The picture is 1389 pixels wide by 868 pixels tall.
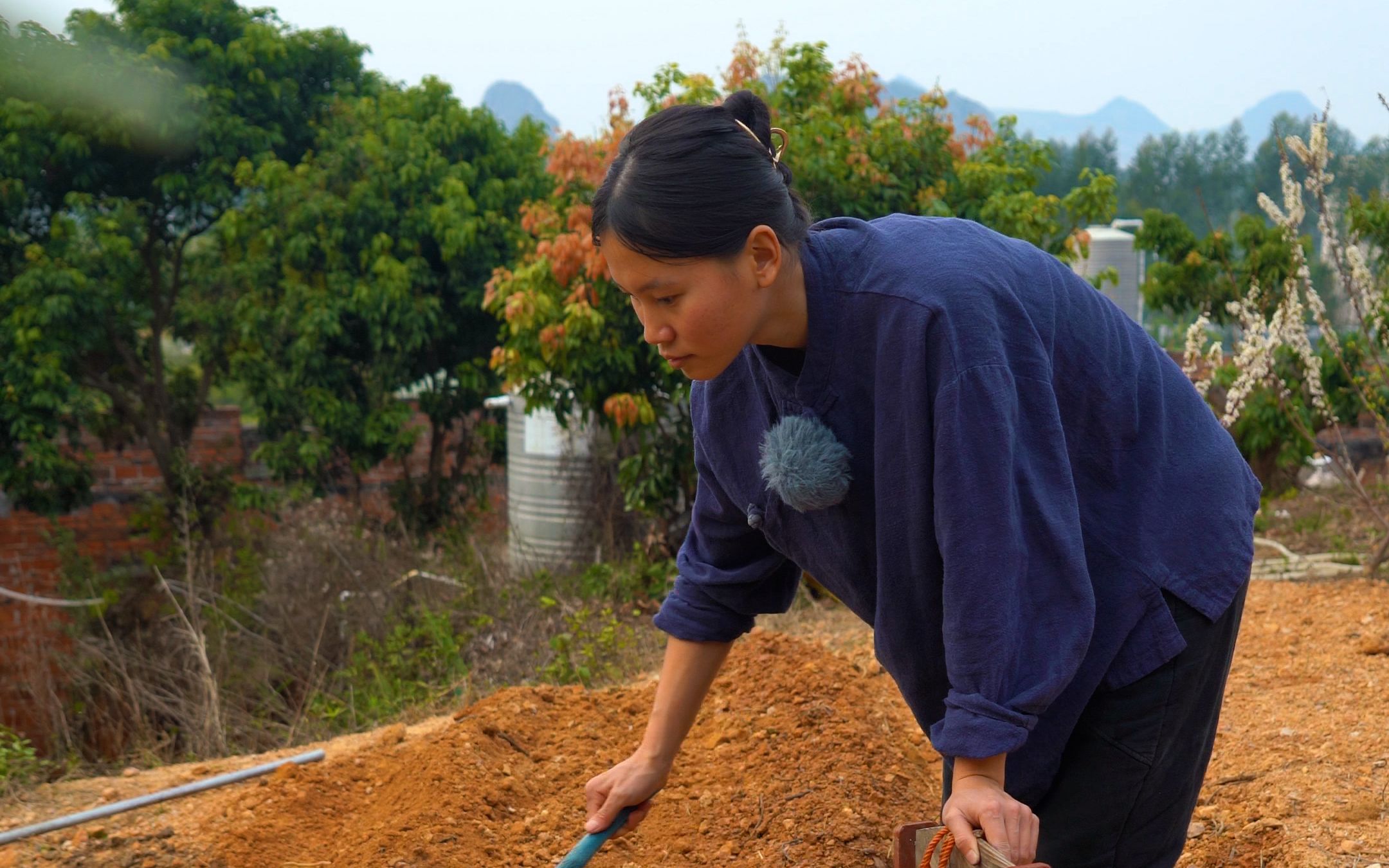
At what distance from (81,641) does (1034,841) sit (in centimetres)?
723

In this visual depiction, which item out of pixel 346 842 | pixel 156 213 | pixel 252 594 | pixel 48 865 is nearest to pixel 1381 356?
pixel 346 842

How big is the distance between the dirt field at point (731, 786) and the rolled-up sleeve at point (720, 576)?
0.98 meters

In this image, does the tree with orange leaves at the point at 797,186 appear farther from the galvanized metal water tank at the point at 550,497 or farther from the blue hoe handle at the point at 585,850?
the blue hoe handle at the point at 585,850

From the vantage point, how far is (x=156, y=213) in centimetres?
924

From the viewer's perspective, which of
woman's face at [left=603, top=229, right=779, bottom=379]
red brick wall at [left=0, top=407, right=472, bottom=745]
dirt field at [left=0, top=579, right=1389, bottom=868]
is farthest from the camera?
red brick wall at [left=0, top=407, right=472, bottom=745]

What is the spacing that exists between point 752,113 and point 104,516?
905cm

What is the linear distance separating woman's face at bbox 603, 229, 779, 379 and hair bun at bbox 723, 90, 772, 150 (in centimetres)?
16

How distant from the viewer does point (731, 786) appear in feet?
10.3

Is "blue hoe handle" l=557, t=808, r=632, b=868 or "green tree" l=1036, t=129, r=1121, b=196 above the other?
"green tree" l=1036, t=129, r=1121, b=196

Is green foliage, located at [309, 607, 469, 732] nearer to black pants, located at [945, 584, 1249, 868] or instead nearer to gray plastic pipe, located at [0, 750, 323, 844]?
gray plastic pipe, located at [0, 750, 323, 844]

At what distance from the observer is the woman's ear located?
1471 millimetres

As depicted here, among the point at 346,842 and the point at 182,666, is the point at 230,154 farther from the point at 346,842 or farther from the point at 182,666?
the point at 346,842

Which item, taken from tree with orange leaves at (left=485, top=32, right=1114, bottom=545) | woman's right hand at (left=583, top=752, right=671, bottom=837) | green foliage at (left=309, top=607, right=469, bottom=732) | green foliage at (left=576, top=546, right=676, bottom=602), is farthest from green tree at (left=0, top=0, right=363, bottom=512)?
woman's right hand at (left=583, top=752, right=671, bottom=837)

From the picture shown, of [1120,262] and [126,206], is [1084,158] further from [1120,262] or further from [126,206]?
[126,206]
